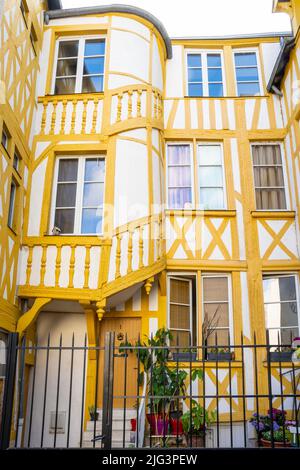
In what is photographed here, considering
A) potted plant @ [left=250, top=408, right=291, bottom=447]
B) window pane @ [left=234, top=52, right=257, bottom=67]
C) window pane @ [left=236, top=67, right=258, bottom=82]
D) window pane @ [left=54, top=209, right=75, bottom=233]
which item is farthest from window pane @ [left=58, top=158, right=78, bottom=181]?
potted plant @ [left=250, top=408, right=291, bottom=447]

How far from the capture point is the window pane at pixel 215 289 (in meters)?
9.21

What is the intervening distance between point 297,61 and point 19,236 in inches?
233

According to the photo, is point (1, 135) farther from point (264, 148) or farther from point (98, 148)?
point (264, 148)

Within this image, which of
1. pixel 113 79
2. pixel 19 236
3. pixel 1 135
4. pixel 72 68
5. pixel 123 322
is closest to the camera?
pixel 1 135

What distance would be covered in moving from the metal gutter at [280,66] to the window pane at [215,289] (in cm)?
414

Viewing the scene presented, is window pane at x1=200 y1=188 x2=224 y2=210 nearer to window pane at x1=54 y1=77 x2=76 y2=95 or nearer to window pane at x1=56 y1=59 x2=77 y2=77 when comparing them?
window pane at x1=54 y1=77 x2=76 y2=95

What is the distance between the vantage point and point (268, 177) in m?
10.0

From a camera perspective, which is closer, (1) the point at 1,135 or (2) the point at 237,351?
(1) the point at 1,135

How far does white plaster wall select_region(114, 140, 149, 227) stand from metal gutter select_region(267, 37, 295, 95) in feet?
10.5

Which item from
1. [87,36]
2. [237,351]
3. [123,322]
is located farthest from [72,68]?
[237,351]

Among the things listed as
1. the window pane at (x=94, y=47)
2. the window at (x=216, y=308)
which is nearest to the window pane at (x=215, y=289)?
the window at (x=216, y=308)

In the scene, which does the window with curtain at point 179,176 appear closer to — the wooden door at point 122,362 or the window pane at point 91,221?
the window pane at point 91,221

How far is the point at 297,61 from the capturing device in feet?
30.5

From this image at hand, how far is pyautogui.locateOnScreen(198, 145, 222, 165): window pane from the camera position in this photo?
10227 millimetres
